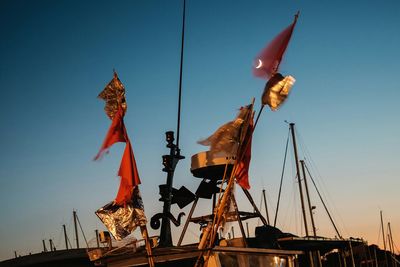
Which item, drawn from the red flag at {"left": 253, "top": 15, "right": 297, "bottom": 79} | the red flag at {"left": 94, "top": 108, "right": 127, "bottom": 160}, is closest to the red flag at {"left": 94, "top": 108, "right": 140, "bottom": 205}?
the red flag at {"left": 94, "top": 108, "right": 127, "bottom": 160}

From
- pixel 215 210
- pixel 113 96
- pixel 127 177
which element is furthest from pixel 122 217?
pixel 113 96

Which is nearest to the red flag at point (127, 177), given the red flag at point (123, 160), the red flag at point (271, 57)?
the red flag at point (123, 160)

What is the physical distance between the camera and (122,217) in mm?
7887

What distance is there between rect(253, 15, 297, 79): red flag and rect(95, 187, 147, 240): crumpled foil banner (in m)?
3.53

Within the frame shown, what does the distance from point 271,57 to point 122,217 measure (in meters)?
4.29

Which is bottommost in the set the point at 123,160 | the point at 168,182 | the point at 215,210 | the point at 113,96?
the point at 215,210

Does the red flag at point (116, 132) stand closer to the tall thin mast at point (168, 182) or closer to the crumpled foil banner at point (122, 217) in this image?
the crumpled foil banner at point (122, 217)

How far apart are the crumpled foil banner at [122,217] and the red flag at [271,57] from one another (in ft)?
11.6

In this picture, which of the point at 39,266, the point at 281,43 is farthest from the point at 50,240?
the point at 281,43

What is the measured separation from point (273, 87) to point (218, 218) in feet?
8.98

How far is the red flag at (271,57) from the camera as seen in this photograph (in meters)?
8.11

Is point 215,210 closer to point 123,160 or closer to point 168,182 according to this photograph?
point 123,160

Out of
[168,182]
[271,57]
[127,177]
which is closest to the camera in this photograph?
[127,177]

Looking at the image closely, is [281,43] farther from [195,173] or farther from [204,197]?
[204,197]
